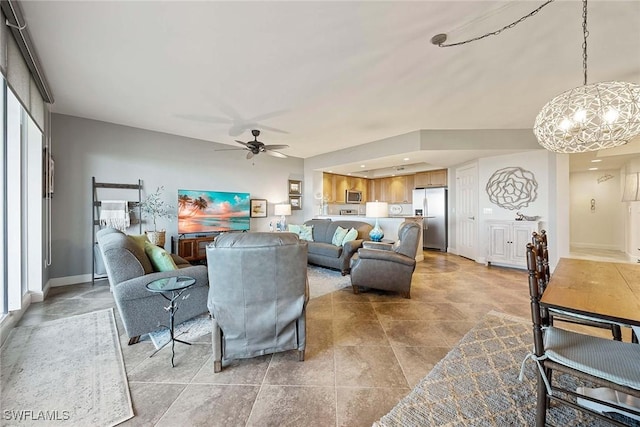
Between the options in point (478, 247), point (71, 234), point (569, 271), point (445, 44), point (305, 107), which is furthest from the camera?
point (478, 247)

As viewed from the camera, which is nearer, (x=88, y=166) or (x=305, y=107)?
(x=305, y=107)

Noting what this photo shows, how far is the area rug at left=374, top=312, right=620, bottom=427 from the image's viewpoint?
1.40m

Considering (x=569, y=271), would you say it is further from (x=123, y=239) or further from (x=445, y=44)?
(x=123, y=239)

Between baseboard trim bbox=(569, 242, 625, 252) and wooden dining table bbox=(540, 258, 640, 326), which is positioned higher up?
wooden dining table bbox=(540, 258, 640, 326)

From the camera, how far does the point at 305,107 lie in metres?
3.67

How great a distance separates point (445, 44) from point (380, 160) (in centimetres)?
351

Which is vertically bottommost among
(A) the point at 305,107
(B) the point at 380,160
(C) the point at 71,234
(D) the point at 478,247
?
(D) the point at 478,247

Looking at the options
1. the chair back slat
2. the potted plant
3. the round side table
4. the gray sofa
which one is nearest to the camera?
the chair back slat

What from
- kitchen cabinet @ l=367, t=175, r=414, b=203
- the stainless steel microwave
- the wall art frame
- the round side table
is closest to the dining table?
the round side table

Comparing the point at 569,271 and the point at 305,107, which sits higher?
the point at 305,107

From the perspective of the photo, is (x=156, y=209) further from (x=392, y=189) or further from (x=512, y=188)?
(x=512, y=188)

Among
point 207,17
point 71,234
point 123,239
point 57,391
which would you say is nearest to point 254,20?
point 207,17

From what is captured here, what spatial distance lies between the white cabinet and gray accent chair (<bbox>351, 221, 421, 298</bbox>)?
2823 millimetres

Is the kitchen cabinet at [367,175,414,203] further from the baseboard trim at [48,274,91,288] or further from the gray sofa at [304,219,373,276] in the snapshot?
the baseboard trim at [48,274,91,288]
